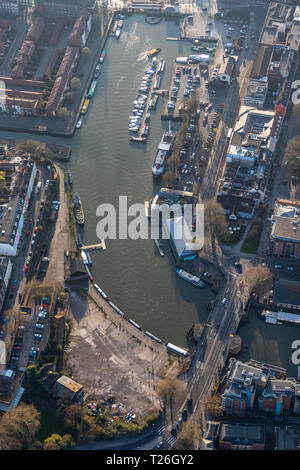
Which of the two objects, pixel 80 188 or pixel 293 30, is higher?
pixel 293 30

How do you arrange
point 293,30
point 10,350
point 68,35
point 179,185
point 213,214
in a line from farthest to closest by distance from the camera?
1. point 68,35
2. point 293,30
3. point 179,185
4. point 213,214
5. point 10,350

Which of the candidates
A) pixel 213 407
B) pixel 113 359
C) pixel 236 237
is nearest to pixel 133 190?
pixel 236 237

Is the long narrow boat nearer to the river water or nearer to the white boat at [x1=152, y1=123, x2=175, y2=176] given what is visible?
the river water

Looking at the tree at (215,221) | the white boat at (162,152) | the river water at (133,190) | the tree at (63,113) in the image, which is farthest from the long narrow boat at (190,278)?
the tree at (63,113)

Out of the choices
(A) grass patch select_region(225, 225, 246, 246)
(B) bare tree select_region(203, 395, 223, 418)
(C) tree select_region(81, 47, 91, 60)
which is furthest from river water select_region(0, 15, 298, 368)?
(A) grass patch select_region(225, 225, 246, 246)

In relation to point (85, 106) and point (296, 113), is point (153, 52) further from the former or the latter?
point (296, 113)

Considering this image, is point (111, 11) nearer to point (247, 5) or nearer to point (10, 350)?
point (247, 5)
